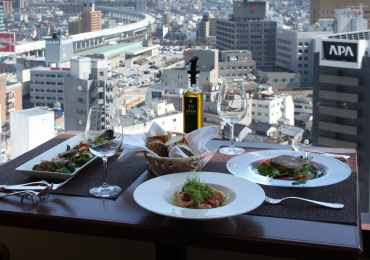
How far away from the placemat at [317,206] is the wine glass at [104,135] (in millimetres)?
245

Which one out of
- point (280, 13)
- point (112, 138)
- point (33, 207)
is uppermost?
point (280, 13)

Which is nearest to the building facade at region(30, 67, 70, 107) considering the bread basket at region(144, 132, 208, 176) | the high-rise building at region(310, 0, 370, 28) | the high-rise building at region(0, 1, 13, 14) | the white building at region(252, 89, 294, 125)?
the white building at region(252, 89, 294, 125)

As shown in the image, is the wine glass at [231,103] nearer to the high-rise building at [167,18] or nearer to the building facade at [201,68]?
the building facade at [201,68]

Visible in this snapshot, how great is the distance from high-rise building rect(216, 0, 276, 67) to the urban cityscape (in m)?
0.02

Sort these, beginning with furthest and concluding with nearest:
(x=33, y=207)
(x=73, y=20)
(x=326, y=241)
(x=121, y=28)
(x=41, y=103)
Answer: (x=121, y=28)
(x=73, y=20)
(x=41, y=103)
(x=33, y=207)
(x=326, y=241)

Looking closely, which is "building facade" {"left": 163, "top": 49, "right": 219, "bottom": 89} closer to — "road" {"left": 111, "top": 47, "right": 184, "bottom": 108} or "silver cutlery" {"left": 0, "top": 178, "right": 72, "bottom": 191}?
"road" {"left": 111, "top": 47, "right": 184, "bottom": 108}

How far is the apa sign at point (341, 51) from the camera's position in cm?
557

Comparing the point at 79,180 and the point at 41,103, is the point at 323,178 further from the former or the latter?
the point at 41,103

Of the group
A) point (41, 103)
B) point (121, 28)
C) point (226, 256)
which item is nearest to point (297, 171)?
point (226, 256)

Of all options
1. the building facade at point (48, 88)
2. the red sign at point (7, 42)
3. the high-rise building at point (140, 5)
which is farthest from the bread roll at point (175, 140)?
the high-rise building at point (140, 5)

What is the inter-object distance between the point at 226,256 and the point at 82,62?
6.20 metres

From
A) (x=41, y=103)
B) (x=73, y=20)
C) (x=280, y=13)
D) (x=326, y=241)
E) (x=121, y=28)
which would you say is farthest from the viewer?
(x=121, y=28)

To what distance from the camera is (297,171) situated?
0.93m

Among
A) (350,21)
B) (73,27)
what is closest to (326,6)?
(350,21)
